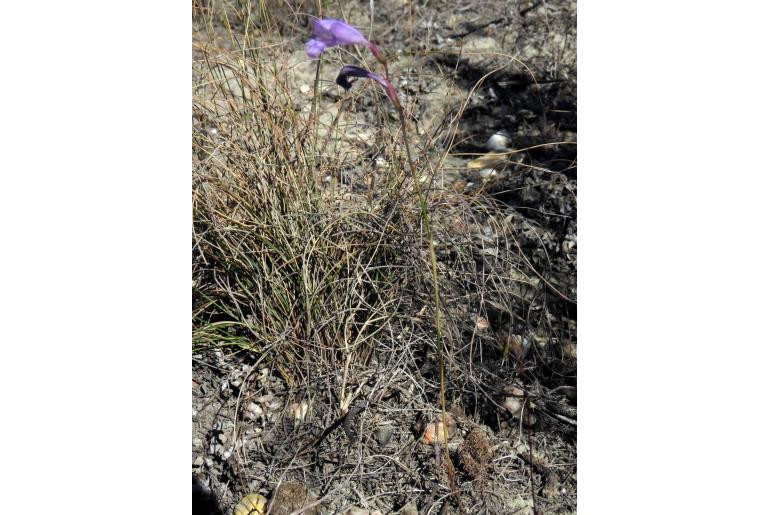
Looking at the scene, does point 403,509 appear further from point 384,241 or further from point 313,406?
point 384,241

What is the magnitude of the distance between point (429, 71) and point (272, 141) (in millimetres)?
794

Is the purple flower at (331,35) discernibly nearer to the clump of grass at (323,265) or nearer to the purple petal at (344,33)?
the purple petal at (344,33)

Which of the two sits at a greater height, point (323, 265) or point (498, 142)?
point (498, 142)

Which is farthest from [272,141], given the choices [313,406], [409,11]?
[409,11]

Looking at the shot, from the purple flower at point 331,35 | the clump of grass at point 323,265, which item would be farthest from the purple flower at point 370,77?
the clump of grass at point 323,265

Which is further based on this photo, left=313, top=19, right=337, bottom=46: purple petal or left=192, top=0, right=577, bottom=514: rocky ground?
left=192, top=0, right=577, bottom=514: rocky ground

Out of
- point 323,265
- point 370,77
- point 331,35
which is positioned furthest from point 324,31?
point 323,265

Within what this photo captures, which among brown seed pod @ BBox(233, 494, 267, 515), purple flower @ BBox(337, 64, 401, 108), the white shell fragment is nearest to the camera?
purple flower @ BBox(337, 64, 401, 108)

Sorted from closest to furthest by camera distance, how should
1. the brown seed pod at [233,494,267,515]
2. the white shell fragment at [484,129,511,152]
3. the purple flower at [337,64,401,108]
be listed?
the purple flower at [337,64,401,108], the brown seed pod at [233,494,267,515], the white shell fragment at [484,129,511,152]

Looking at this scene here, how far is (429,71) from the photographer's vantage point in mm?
2137

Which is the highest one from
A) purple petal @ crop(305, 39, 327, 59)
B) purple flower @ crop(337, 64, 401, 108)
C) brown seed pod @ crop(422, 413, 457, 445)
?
purple petal @ crop(305, 39, 327, 59)

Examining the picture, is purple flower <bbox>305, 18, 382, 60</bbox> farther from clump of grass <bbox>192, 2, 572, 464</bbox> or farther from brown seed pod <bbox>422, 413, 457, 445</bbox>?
brown seed pod <bbox>422, 413, 457, 445</bbox>

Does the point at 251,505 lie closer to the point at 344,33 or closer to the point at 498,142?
the point at 344,33

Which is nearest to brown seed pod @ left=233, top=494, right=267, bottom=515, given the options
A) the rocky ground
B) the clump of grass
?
the rocky ground
